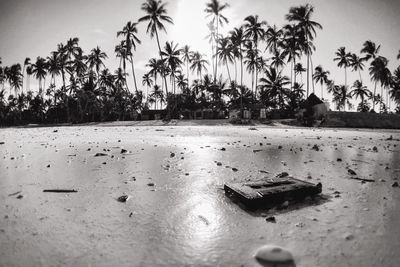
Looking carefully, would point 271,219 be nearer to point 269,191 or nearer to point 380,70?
point 269,191

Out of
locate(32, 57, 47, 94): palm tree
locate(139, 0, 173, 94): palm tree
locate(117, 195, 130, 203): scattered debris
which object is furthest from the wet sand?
locate(32, 57, 47, 94): palm tree

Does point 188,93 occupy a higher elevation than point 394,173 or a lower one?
higher

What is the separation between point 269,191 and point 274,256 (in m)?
0.96

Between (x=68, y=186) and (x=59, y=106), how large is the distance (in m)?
54.9

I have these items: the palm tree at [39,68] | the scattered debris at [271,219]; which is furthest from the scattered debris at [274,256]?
the palm tree at [39,68]

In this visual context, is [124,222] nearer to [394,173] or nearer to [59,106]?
[394,173]

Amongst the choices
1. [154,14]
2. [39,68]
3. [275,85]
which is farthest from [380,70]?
[39,68]

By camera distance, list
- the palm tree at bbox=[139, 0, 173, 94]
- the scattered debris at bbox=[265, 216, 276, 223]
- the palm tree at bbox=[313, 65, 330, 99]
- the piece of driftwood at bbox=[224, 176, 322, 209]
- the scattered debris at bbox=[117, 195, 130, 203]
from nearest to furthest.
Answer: the scattered debris at bbox=[265, 216, 276, 223] → the piece of driftwood at bbox=[224, 176, 322, 209] → the scattered debris at bbox=[117, 195, 130, 203] → the palm tree at bbox=[139, 0, 173, 94] → the palm tree at bbox=[313, 65, 330, 99]

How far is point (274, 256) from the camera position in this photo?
1677 millimetres

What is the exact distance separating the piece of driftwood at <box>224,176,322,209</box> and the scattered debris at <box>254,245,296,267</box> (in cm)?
69

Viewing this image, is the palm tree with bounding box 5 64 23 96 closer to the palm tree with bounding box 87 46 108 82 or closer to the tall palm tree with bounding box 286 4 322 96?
the palm tree with bounding box 87 46 108 82

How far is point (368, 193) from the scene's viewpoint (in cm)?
297

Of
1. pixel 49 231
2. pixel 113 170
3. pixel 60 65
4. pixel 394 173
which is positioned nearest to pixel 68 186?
pixel 113 170

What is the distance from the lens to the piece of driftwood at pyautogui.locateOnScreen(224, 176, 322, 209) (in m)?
2.47
